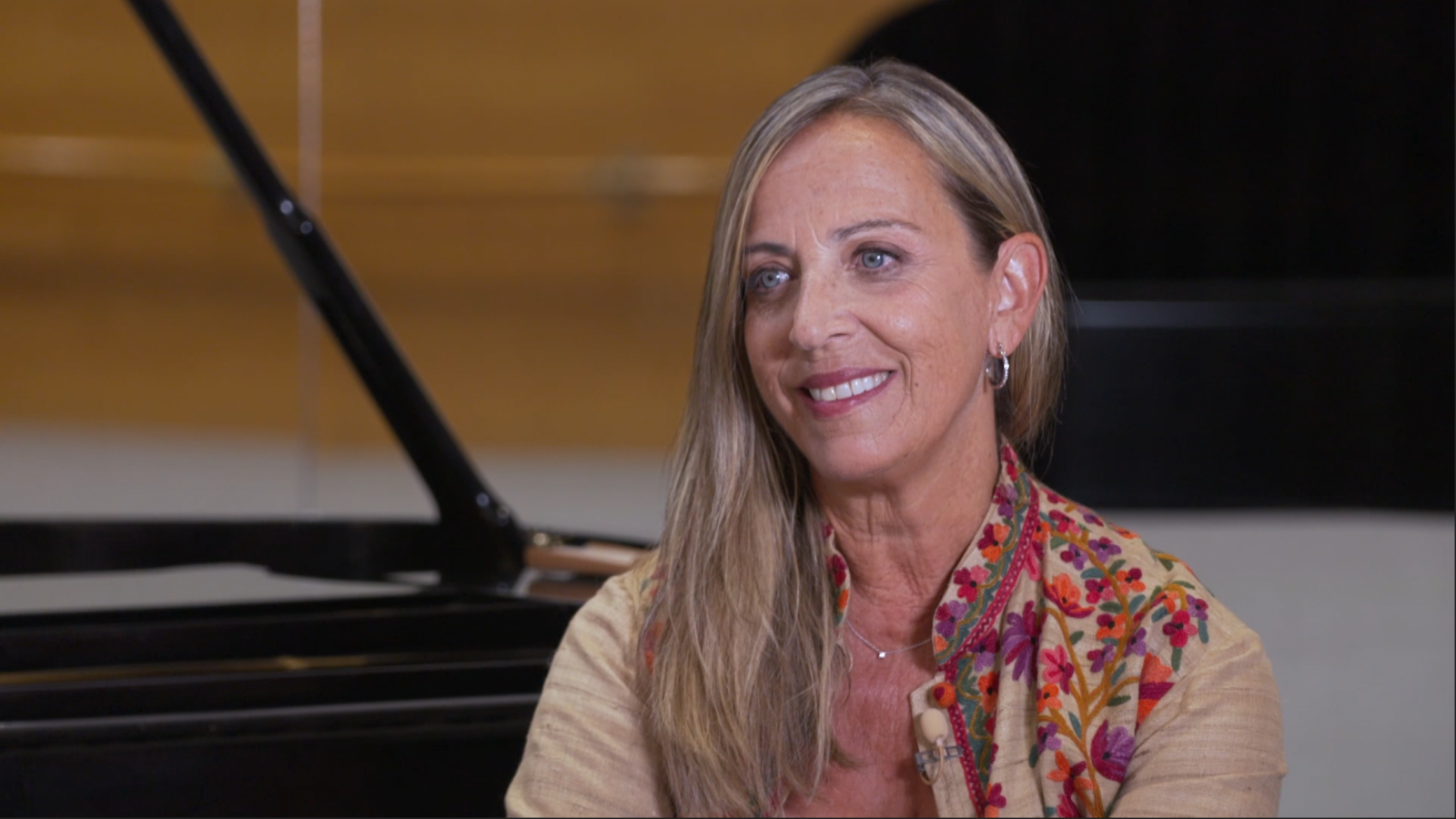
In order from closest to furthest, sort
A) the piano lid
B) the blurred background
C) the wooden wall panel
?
the piano lid < the blurred background < the wooden wall panel

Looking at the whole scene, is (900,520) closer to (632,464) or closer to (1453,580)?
(1453,580)

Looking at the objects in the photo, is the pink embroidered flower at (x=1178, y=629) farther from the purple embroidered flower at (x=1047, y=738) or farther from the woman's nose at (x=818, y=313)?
the woman's nose at (x=818, y=313)

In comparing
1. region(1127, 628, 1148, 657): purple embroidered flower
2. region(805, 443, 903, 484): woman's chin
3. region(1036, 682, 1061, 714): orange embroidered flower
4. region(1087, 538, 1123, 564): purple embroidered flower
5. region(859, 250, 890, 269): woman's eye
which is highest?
region(859, 250, 890, 269): woman's eye

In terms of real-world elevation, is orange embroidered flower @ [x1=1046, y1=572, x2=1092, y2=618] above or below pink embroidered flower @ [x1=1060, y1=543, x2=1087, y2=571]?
below

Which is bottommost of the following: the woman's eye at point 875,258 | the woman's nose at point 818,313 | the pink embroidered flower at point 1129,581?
the pink embroidered flower at point 1129,581

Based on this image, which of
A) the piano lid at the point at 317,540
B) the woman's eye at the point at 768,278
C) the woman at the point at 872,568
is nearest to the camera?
the woman at the point at 872,568

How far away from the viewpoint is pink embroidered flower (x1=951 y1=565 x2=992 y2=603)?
1294 mm

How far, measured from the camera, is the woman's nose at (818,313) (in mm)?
1283

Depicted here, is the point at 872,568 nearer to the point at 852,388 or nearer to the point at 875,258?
the point at 852,388

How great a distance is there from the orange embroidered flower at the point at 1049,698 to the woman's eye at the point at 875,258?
41 centimetres

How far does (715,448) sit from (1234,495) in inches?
106

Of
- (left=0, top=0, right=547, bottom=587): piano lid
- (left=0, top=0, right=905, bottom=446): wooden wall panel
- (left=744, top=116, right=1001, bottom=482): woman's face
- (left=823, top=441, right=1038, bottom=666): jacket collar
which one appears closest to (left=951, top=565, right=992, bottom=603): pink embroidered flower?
(left=823, top=441, right=1038, bottom=666): jacket collar

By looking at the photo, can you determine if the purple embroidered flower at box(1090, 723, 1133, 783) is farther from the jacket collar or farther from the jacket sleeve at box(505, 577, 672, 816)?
the jacket sleeve at box(505, 577, 672, 816)

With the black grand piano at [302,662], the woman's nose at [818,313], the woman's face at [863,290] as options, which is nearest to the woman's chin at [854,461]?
the woman's face at [863,290]
